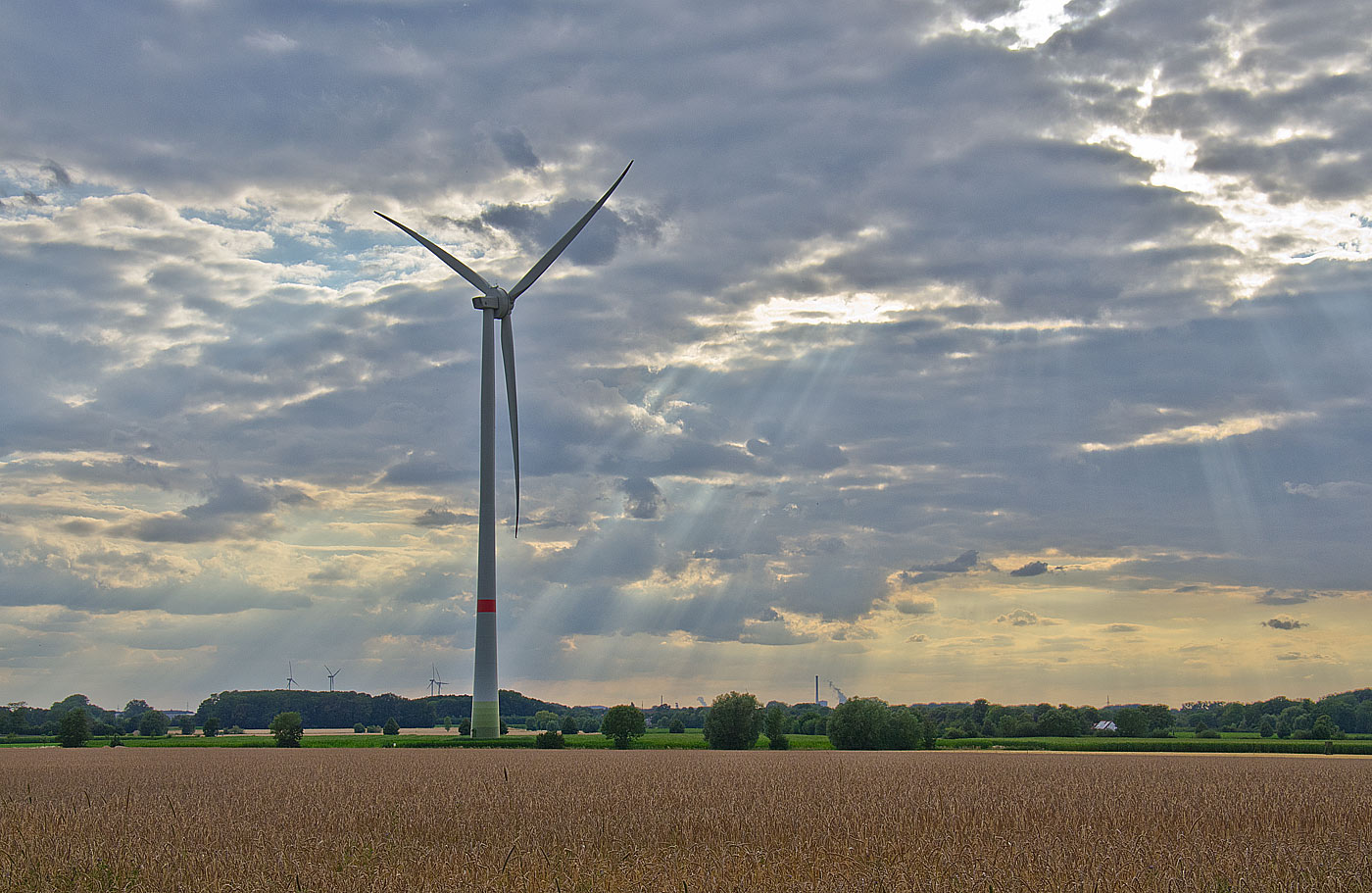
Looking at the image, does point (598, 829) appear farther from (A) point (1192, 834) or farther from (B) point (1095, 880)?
(A) point (1192, 834)

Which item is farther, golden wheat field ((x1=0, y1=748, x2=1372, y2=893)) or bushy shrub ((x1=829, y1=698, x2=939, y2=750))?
bushy shrub ((x1=829, y1=698, x2=939, y2=750))

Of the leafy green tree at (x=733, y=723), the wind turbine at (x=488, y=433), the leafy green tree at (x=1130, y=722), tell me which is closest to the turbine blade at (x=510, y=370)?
the wind turbine at (x=488, y=433)

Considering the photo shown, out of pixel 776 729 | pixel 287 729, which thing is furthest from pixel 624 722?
pixel 287 729

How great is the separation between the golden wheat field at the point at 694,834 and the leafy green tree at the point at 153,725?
6677 inches

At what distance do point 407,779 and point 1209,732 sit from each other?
143 m

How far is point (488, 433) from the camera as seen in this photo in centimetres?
10306

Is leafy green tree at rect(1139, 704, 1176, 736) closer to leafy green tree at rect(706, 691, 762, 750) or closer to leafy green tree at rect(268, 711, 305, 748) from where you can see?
leafy green tree at rect(706, 691, 762, 750)

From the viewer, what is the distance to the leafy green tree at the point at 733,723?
5049 inches

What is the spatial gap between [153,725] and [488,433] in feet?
409

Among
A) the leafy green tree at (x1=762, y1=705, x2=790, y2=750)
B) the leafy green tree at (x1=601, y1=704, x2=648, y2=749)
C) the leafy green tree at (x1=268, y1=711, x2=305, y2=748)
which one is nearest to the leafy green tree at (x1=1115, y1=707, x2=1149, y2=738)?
the leafy green tree at (x1=762, y1=705, x2=790, y2=750)

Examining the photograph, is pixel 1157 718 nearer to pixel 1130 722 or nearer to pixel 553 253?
pixel 1130 722

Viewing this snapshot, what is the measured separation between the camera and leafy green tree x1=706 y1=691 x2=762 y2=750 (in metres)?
128

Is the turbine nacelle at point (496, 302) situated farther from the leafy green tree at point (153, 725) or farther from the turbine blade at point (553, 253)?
the leafy green tree at point (153, 725)

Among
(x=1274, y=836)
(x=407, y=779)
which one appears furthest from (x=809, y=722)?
(x=1274, y=836)
